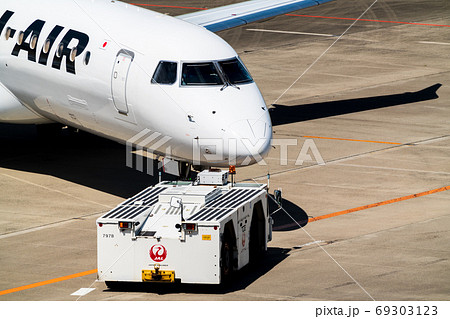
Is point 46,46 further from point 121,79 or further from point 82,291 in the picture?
point 82,291

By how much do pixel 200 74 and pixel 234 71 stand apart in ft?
2.95

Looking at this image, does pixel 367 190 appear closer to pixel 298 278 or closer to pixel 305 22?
pixel 298 278

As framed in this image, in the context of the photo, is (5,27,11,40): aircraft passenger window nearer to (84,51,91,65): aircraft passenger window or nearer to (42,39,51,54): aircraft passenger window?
(42,39,51,54): aircraft passenger window

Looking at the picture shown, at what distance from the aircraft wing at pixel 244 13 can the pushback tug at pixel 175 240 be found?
49.3 ft

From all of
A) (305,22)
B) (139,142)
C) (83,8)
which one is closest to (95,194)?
(139,142)

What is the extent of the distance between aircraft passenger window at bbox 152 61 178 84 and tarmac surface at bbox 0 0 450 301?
13.5ft

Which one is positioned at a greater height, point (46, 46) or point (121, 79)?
point (46, 46)

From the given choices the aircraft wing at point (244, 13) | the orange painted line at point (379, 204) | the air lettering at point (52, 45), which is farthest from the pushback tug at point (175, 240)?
the aircraft wing at point (244, 13)

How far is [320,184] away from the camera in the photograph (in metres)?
27.6

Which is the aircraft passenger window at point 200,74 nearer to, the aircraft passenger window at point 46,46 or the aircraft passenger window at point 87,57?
Result: the aircraft passenger window at point 87,57

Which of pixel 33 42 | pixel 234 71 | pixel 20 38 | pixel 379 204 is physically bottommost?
pixel 379 204

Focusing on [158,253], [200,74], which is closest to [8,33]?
[200,74]

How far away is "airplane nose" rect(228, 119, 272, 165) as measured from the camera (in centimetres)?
2203

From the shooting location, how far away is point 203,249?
1873cm
